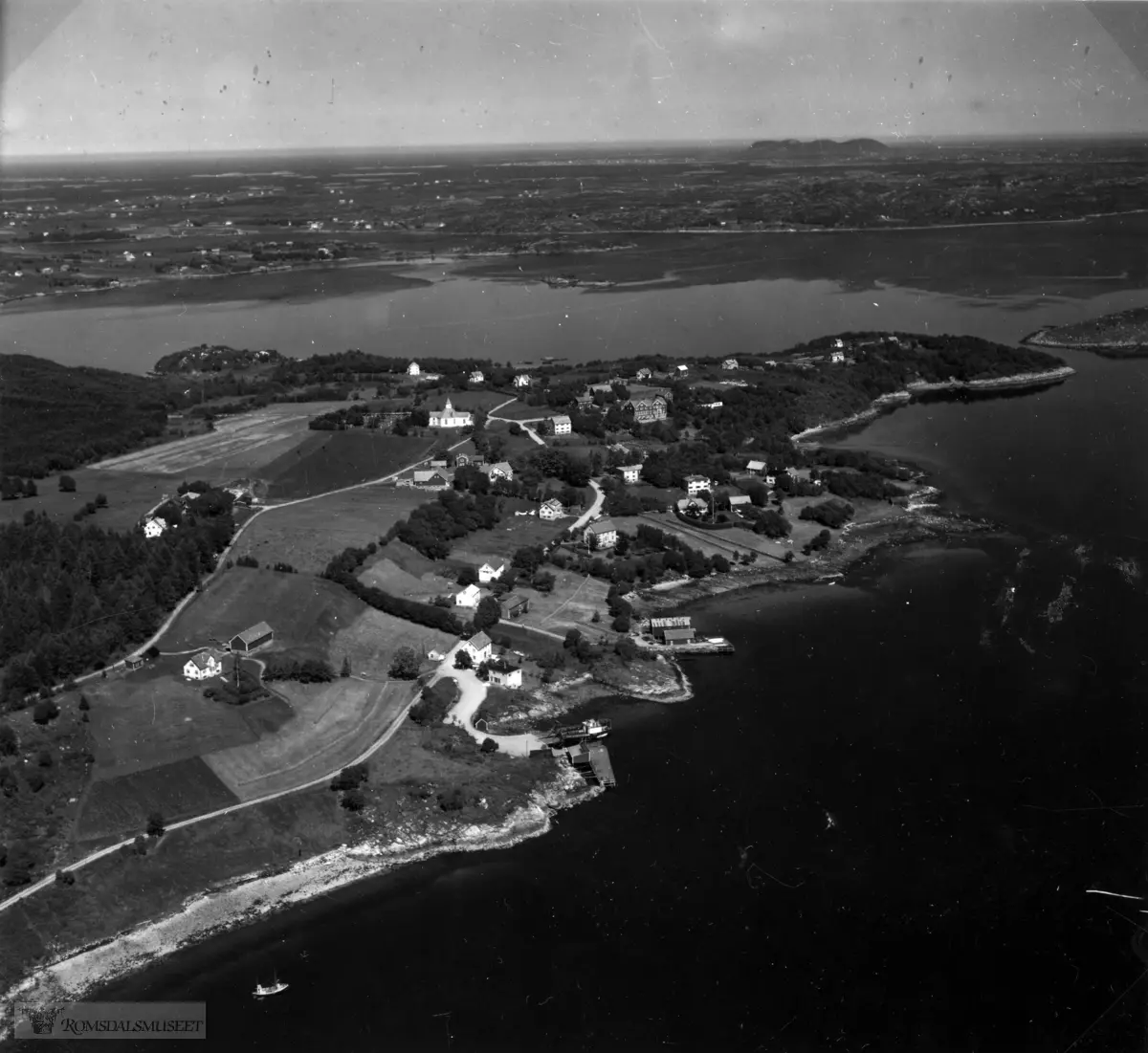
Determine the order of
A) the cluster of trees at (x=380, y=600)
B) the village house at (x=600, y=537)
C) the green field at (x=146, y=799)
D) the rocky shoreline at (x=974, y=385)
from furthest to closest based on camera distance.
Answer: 1. the rocky shoreline at (x=974, y=385)
2. the village house at (x=600, y=537)
3. the cluster of trees at (x=380, y=600)
4. the green field at (x=146, y=799)

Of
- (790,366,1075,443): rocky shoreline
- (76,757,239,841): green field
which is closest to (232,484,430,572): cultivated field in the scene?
(76,757,239,841): green field

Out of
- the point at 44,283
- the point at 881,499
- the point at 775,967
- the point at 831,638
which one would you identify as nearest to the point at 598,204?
the point at 44,283

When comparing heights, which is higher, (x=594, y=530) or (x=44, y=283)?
(x=44, y=283)

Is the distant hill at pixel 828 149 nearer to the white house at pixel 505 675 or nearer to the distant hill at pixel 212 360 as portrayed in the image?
the distant hill at pixel 212 360

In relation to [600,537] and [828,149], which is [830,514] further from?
[828,149]

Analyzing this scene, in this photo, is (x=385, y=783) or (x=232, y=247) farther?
(x=232, y=247)

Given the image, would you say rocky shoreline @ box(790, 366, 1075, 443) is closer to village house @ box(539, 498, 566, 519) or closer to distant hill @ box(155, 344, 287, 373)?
village house @ box(539, 498, 566, 519)

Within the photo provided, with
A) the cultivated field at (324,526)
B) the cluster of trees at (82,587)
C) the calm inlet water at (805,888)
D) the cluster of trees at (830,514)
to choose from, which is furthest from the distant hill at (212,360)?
the calm inlet water at (805,888)

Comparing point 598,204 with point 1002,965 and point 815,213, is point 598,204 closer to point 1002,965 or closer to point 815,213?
point 815,213
